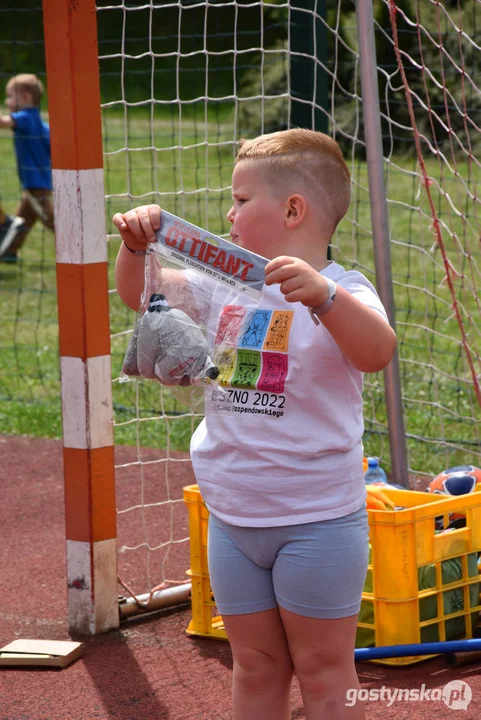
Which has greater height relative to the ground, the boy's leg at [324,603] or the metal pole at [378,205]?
the metal pole at [378,205]

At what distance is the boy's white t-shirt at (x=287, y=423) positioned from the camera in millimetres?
2137

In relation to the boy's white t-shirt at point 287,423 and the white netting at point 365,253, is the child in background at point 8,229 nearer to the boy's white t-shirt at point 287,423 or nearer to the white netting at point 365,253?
the white netting at point 365,253

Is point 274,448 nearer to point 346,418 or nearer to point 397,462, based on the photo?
point 346,418

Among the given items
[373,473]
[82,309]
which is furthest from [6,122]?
[373,473]

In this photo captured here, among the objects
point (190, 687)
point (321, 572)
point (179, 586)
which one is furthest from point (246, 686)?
point (179, 586)

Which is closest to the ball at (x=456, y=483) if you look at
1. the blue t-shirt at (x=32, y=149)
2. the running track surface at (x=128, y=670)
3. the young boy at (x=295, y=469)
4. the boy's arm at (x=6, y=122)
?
the running track surface at (x=128, y=670)

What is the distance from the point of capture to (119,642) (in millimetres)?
3371

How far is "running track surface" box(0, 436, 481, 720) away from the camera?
2885 millimetres

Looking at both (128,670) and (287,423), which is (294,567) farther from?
(128,670)

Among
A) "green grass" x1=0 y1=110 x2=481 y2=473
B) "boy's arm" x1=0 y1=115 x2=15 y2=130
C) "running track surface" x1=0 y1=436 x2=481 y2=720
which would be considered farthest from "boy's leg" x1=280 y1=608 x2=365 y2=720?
"boy's arm" x1=0 y1=115 x2=15 y2=130

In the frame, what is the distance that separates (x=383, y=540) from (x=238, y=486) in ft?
3.32

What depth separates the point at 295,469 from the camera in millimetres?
2139

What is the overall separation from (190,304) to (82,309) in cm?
105

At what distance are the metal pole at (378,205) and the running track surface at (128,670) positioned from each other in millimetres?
895
